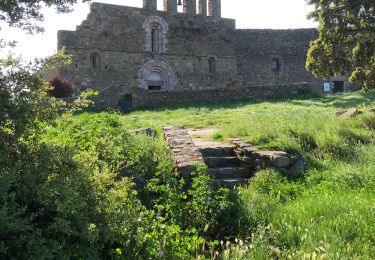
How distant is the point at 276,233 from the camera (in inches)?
184

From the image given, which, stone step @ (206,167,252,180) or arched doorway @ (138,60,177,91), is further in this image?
arched doorway @ (138,60,177,91)

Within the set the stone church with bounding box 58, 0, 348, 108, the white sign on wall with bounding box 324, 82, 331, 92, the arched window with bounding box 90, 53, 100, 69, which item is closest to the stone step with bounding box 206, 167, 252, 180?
the stone church with bounding box 58, 0, 348, 108

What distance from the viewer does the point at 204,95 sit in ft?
66.9

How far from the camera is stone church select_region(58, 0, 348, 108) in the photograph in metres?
21.2

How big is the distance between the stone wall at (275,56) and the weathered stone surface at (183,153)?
22.4 m

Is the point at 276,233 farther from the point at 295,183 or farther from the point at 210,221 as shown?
the point at 295,183

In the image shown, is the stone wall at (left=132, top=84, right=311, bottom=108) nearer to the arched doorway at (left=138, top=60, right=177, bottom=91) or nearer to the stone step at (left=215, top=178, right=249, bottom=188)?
the arched doorway at (left=138, top=60, right=177, bottom=91)

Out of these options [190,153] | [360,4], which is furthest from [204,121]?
[190,153]

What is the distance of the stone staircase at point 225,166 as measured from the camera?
668 centimetres

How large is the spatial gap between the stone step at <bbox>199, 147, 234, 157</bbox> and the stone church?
11.8 meters

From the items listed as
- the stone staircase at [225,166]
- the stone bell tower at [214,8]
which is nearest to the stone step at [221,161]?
the stone staircase at [225,166]

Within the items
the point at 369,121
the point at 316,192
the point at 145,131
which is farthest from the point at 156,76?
the point at 316,192

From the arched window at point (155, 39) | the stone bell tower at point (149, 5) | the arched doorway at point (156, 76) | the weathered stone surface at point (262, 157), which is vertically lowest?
the weathered stone surface at point (262, 157)

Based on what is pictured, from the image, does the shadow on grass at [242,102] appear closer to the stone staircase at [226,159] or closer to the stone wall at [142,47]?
the stone wall at [142,47]
